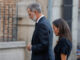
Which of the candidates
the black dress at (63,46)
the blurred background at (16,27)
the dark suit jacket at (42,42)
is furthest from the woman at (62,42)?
the blurred background at (16,27)

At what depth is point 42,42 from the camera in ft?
15.9

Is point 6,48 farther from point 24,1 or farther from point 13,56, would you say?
point 24,1

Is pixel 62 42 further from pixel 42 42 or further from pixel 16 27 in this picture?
pixel 16 27

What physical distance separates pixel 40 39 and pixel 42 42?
54 mm

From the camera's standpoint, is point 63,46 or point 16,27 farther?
point 16,27

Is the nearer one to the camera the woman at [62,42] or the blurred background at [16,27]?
the woman at [62,42]

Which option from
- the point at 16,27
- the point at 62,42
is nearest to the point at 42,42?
the point at 62,42

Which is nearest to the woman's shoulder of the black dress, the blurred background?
the black dress

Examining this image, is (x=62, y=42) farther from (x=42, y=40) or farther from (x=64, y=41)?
(x=42, y=40)

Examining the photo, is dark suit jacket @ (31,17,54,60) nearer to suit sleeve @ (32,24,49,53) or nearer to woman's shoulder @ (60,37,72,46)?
suit sleeve @ (32,24,49,53)

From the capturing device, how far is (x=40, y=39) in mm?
4840

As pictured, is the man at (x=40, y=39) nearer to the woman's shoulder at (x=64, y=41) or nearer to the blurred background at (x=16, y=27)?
the woman's shoulder at (x=64, y=41)

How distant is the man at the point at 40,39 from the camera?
191 inches

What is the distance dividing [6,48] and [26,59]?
2.14 ft
